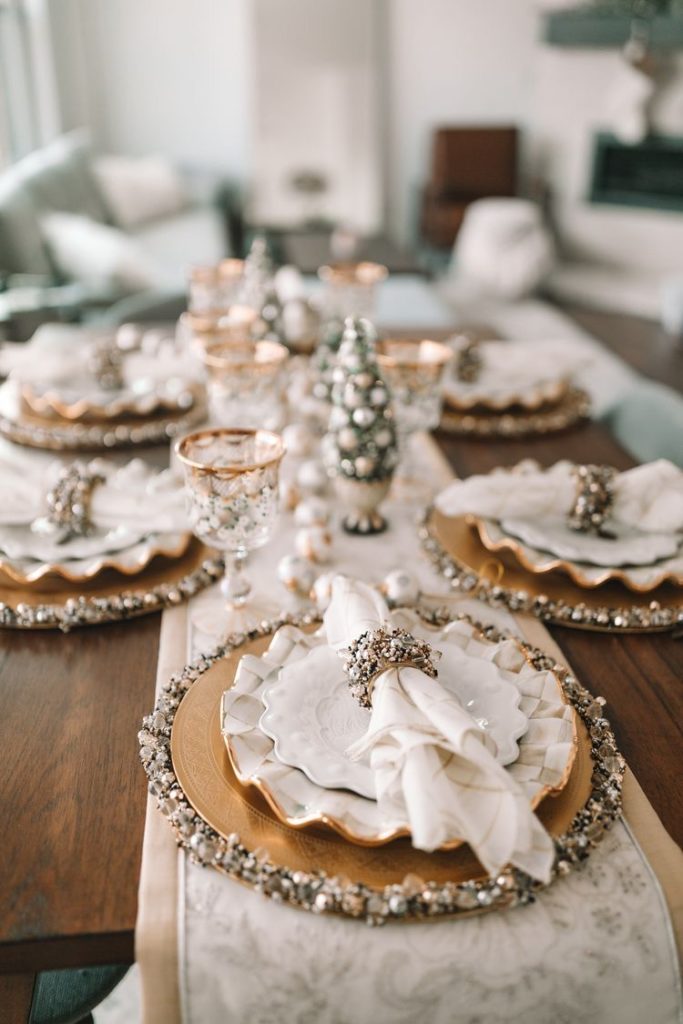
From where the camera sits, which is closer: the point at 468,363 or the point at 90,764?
the point at 90,764

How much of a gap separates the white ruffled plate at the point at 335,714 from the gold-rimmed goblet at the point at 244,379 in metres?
0.54

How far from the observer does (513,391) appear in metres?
1.57

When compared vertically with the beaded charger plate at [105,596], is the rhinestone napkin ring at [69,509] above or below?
above

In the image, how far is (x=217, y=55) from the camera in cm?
548

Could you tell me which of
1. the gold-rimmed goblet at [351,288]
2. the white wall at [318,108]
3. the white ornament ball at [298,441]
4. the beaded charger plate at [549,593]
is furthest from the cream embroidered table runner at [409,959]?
the white wall at [318,108]

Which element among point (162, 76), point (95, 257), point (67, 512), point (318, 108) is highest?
point (162, 76)

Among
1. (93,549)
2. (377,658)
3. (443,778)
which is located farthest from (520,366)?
(443,778)

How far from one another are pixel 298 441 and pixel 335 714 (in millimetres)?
688

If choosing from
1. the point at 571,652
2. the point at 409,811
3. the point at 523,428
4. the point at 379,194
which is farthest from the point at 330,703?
the point at 379,194

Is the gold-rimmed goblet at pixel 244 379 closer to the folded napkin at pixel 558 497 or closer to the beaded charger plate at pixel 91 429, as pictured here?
the beaded charger plate at pixel 91 429

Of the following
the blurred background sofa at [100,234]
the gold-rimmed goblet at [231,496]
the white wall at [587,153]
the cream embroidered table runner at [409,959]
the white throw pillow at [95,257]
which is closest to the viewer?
the cream embroidered table runner at [409,959]

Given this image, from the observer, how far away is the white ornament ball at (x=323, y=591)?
0.96 metres

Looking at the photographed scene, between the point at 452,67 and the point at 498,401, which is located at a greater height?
the point at 452,67

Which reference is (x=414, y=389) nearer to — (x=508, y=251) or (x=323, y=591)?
(x=323, y=591)
